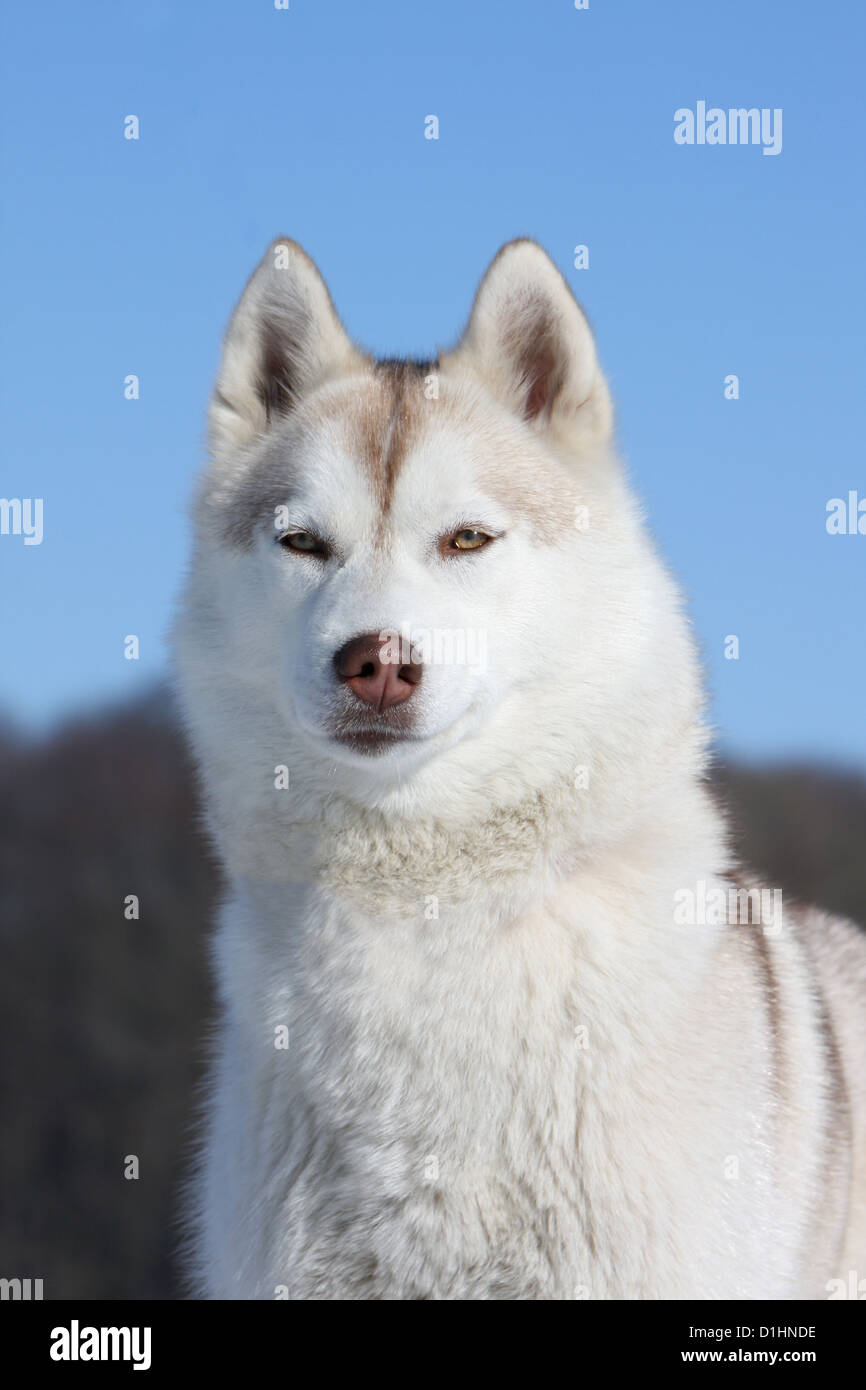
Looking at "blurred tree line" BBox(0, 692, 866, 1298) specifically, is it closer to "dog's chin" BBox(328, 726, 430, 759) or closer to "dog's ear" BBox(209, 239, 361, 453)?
"dog's ear" BBox(209, 239, 361, 453)

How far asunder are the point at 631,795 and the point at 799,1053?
1214 mm

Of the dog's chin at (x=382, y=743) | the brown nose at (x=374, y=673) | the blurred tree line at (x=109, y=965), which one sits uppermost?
the brown nose at (x=374, y=673)

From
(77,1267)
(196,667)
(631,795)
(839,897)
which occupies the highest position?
(196,667)

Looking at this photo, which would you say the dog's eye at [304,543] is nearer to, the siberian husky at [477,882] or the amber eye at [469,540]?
the siberian husky at [477,882]

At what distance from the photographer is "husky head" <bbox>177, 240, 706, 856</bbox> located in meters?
4.91

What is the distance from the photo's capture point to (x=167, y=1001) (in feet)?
165

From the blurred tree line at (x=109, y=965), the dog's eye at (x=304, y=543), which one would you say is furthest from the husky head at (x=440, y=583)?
the blurred tree line at (x=109, y=965)

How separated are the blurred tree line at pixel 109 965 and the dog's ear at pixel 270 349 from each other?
3664 centimetres

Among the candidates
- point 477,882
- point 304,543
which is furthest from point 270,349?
point 477,882

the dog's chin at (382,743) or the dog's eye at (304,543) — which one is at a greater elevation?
the dog's eye at (304,543)

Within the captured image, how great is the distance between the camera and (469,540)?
5176mm

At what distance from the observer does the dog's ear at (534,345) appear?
554 cm
